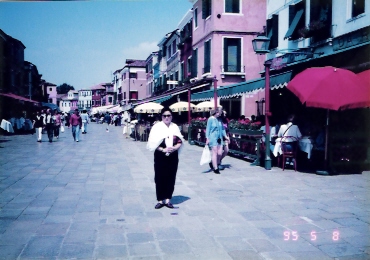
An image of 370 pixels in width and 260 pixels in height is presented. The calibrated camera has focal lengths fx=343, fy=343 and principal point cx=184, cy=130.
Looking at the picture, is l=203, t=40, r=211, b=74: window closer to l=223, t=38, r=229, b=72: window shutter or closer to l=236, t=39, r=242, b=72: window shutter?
l=223, t=38, r=229, b=72: window shutter

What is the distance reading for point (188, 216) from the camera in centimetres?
512

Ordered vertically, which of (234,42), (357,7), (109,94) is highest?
(109,94)

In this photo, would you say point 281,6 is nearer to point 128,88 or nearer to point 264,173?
point 264,173

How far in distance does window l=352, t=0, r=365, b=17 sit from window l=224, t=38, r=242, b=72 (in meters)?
10.5

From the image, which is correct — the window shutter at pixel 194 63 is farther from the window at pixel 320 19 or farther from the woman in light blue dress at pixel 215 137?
the woman in light blue dress at pixel 215 137

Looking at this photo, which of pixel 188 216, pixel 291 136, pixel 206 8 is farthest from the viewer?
pixel 206 8

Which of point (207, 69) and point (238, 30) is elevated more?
point (238, 30)

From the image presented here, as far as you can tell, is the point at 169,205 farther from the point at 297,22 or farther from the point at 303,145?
the point at 297,22

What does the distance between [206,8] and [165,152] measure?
18.5 metres

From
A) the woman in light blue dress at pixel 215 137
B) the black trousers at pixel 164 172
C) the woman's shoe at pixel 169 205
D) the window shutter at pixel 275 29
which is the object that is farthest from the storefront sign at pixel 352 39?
the woman's shoe at pixel 169 205

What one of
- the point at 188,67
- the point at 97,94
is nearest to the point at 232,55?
the point at 188,67

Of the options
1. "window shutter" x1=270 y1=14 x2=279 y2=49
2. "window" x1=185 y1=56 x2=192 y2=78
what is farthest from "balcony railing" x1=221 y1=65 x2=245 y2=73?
"window" x1=185 y1=56 x2=192 y2=78

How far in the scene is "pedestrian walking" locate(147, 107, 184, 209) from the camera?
5367 millimetres

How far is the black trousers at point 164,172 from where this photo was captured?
5.43 metres
